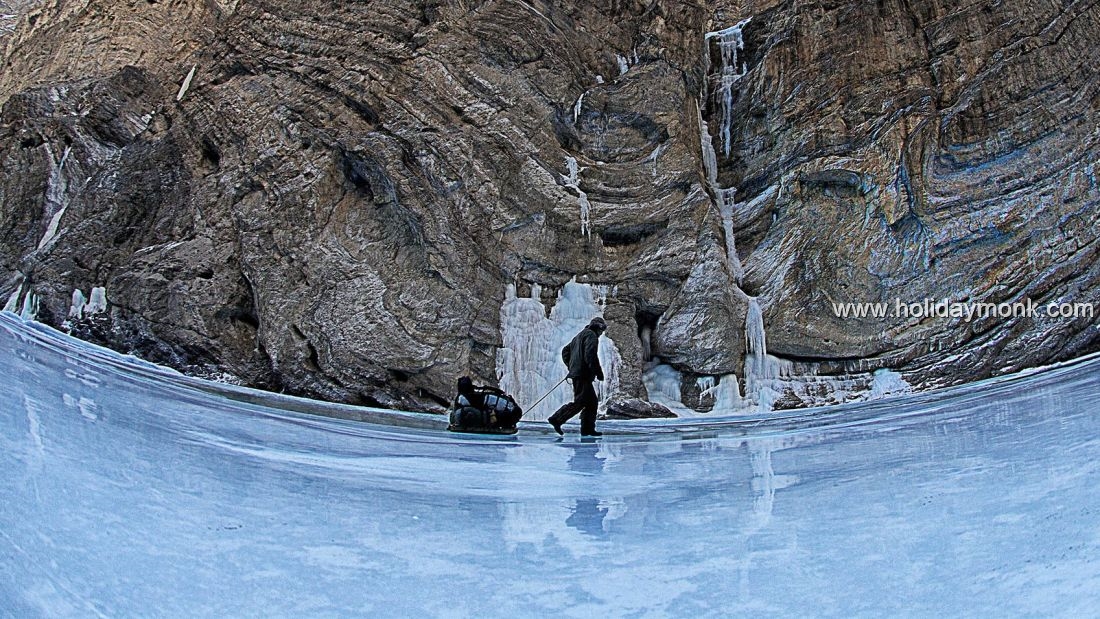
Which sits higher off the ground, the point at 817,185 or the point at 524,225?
the point at 817,185

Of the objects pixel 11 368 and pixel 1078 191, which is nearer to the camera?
pixel 11 368

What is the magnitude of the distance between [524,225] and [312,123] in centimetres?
362

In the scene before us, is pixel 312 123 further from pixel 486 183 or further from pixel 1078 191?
pixel 1078 191

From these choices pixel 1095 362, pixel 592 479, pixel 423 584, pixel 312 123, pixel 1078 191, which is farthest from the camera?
pixel 312 123

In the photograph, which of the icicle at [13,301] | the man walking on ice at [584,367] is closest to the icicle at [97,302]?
the icicle at [13,301]

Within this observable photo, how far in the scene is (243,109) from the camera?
12.4 m

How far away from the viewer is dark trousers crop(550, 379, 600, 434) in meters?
6.12

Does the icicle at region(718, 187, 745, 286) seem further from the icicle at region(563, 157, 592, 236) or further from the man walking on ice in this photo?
the man walking on ice

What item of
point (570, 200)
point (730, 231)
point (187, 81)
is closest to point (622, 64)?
point (570, 200)

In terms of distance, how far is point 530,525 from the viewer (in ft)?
9.55

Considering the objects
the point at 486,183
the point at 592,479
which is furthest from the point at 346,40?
the point at 592,479

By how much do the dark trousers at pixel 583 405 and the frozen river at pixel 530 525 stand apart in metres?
→ 0.99

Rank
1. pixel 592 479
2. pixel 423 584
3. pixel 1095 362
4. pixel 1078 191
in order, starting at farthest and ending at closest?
pixel 1078 191
pixel 1095 362
pixel 592 479
pixel 423 584
